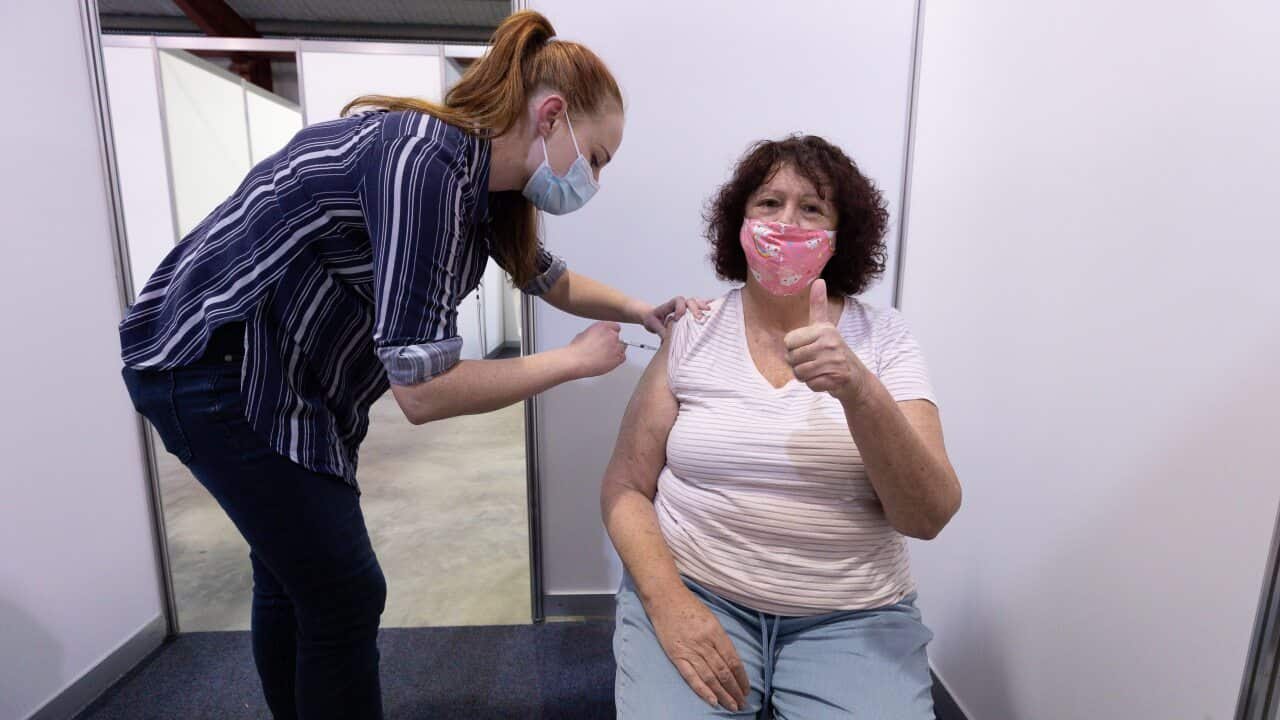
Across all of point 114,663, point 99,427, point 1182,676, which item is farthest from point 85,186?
point 1182,676

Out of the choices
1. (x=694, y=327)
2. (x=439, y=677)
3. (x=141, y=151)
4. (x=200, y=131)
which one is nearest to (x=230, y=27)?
(x=200, y=131)

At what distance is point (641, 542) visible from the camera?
108 centimetres

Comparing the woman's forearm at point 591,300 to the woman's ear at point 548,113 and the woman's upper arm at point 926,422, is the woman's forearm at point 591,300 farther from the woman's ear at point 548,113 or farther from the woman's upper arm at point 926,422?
the woman's upper arm at point 926,422

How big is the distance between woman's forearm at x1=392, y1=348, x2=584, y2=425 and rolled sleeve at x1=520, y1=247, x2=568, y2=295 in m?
0.42

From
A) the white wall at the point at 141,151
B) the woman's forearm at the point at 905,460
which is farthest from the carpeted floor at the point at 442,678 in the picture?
the white wall at the point at 141,151

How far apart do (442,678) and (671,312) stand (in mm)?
1202

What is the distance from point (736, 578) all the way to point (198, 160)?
445 cm

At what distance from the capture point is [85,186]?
1.59 m

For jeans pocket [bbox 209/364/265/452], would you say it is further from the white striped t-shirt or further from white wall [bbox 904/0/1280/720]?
white wall [bbox 904/0/1280/720]

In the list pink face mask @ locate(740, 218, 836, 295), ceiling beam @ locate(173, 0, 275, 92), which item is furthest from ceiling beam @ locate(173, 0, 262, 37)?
pink face mask @ locate(740, 218, 836, 295)

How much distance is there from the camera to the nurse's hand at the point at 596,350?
0.99 m

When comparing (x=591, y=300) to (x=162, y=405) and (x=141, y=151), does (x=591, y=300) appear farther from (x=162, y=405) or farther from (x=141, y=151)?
(x=141, y=151)

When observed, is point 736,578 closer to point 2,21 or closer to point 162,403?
point 162,403

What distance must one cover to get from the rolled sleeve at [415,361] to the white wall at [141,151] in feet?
12.4
